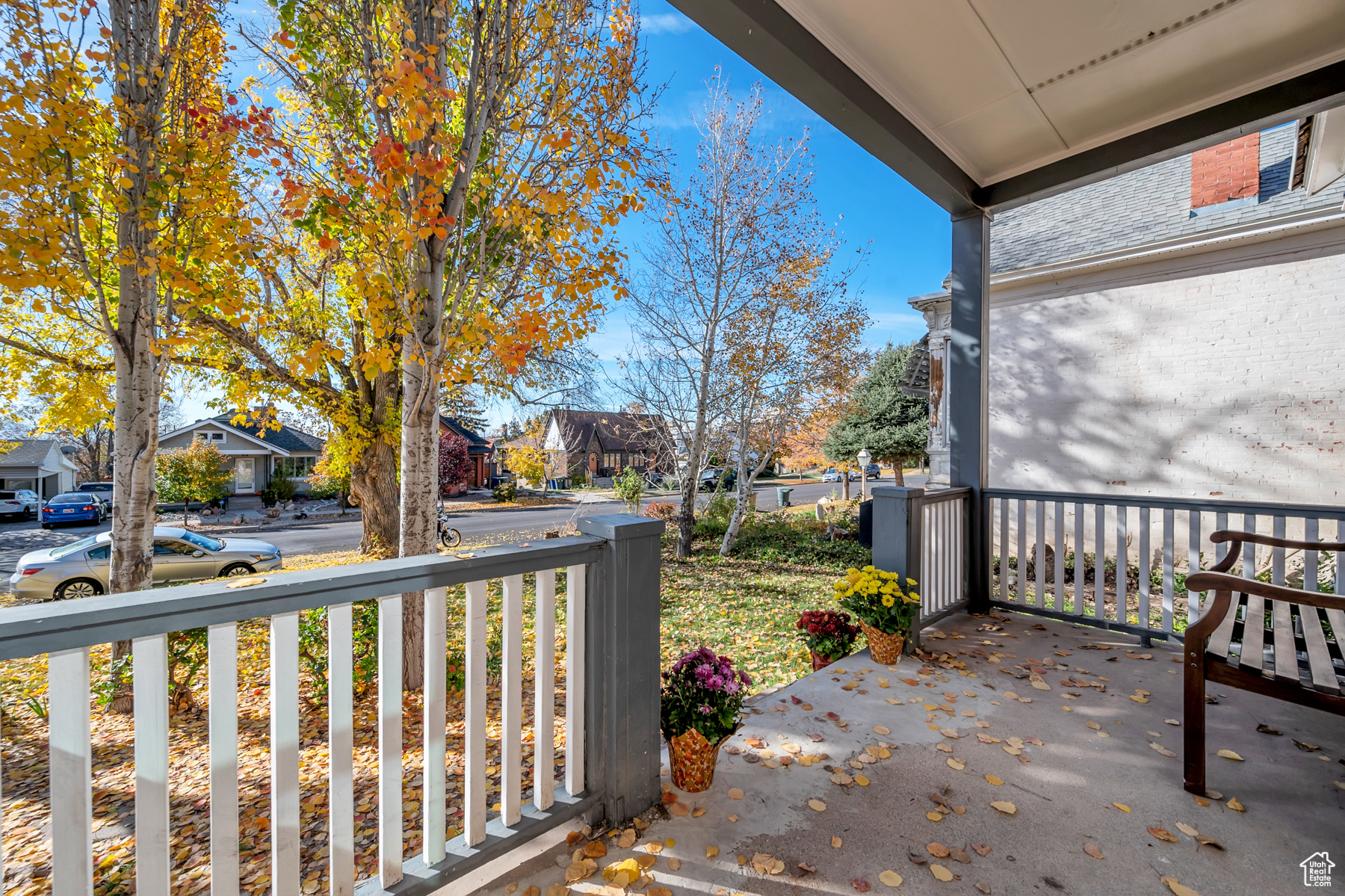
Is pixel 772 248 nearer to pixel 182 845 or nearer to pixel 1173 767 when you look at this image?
pixel 1173 767

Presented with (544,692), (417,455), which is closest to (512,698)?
(544,692)

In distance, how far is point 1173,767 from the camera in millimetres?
1873

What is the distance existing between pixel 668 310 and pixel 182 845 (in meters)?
6.93

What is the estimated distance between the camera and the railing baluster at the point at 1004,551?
336 centimetres

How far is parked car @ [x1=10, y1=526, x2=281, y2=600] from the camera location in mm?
6789

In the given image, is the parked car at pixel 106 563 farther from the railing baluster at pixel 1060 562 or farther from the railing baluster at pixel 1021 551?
the railing baluster at pixel 1060 562

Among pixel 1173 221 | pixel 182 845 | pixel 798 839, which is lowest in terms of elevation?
pixel 182 845

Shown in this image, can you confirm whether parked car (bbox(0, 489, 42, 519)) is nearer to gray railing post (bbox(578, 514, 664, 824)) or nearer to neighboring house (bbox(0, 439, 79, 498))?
neighboring house (bbox(0, 439, 79, 498))

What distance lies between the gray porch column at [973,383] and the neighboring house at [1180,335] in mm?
2718

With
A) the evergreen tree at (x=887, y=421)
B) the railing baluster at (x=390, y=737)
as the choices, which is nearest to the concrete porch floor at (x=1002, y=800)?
the railing baluster at (x=390, y=737)

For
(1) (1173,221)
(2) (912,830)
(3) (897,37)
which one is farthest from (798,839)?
(1) (1173,221)

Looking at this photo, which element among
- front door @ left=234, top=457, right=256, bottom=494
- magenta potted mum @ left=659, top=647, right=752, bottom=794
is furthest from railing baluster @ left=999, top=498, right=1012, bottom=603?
front door @ left=234, top=457, right=256, bottom=494

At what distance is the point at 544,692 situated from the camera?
4.79 feet

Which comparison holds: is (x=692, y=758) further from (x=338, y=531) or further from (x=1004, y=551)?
(x=338, y=531)
